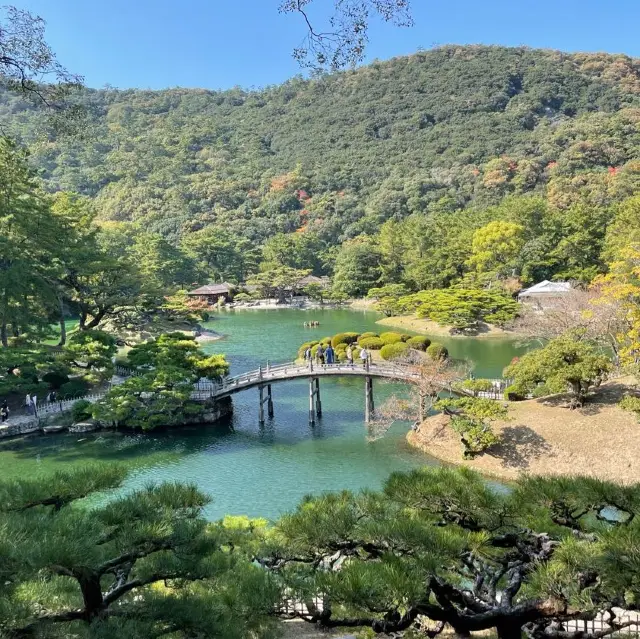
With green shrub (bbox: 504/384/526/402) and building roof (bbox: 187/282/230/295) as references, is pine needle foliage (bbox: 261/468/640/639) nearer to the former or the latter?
green shrub (bbox: 504/384/526/402)

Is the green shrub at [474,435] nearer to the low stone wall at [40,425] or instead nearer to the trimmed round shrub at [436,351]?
the low stone wall at [40,425]

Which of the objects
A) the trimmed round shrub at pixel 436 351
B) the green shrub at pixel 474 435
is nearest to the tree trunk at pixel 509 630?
the green shrub at pixel 474 435

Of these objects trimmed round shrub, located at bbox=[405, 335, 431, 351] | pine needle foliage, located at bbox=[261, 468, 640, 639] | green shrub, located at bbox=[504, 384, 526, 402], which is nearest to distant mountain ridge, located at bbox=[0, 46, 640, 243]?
trimmed round shrub, located at bbox=[405, 335, 431, 351]

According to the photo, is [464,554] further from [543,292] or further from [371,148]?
[371,148]

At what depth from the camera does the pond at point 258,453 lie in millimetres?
13148

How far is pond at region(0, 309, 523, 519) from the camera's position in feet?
43.1

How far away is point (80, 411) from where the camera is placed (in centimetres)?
1725

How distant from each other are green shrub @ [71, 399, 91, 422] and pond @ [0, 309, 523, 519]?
0.67 m

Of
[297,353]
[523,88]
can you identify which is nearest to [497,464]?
[297,353]

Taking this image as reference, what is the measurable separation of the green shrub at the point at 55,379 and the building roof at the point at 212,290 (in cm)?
2984

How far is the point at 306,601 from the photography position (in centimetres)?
396

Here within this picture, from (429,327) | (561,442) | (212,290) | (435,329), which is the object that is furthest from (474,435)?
(212,290)

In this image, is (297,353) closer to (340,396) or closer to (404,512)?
(340,396)

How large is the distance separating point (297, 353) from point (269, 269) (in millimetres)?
27127
